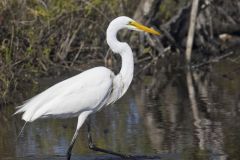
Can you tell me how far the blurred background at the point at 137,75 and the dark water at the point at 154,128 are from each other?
0.01 m

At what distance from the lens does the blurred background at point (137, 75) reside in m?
10.8

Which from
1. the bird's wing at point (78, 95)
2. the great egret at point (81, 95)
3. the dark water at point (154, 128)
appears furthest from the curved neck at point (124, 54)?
the dark water at point (154, 128)

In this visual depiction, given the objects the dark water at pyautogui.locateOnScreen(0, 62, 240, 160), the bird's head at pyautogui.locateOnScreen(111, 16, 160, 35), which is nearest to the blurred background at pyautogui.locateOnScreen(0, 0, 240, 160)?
the dark water at pyautogui.locateOnScreen(0, 62, 240, 160)

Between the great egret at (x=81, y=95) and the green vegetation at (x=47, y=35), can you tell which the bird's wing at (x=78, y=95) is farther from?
the green vegetation at (x=47, y=35)

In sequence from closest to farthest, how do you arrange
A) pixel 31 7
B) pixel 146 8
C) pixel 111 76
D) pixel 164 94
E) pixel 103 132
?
1. pixel 111 76
2. pixel 103 132
3. pixel 164 94
4. pixel 31 7
5. pixel 146 8

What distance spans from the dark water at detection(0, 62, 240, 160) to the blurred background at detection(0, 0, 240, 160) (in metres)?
0.01

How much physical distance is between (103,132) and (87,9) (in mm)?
6522

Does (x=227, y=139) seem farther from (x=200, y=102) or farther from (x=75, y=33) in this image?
(x=75, y=33)

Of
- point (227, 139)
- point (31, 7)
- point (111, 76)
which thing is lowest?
point (227, 139)

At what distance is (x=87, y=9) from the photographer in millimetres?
17750

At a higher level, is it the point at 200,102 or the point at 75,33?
the point at 75,33

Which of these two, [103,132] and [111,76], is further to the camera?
[103,132]

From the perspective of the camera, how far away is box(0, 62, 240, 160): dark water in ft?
33.9

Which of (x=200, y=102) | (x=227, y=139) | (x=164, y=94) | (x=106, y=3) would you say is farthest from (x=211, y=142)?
(x=106, y=3)
